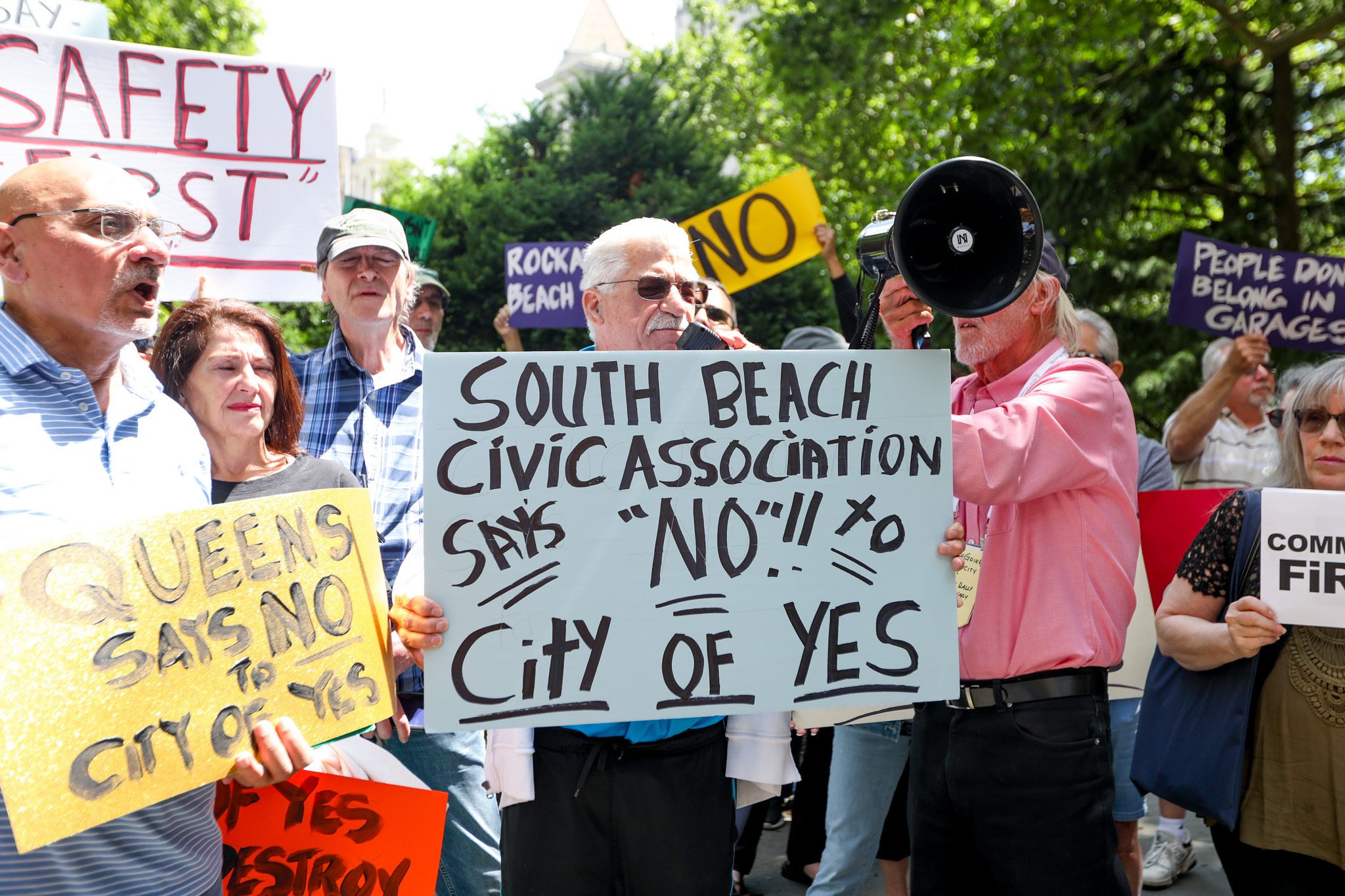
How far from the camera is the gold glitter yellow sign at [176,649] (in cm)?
158

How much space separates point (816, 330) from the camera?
15.5ft

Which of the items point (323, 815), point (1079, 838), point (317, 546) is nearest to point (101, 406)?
point (317, 546)

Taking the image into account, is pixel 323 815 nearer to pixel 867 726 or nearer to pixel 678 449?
pixel 678 449

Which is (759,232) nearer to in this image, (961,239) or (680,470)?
(961,239)

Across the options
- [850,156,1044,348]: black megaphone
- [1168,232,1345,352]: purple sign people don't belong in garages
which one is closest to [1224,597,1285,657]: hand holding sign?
[850,156,1044,348]: black megaphone

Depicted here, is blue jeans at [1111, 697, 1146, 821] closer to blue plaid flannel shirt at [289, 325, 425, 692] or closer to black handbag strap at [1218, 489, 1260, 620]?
black handbag strap at [1218, 489, 1260, 620]

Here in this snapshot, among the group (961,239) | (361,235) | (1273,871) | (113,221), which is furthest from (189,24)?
(1273,871)

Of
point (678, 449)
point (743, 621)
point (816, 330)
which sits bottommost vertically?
point (743, 621)

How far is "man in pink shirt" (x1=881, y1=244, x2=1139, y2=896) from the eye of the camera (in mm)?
2074

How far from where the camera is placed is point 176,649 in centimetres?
173

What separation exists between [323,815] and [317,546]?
0.65 meters

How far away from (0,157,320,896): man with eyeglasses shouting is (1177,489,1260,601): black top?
2075 millimetres

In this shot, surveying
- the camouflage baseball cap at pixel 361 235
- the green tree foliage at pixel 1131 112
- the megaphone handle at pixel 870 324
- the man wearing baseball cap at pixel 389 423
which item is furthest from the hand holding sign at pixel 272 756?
the green tree foliage at pixel 1131 112

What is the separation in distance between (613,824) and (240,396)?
4.59 feet
